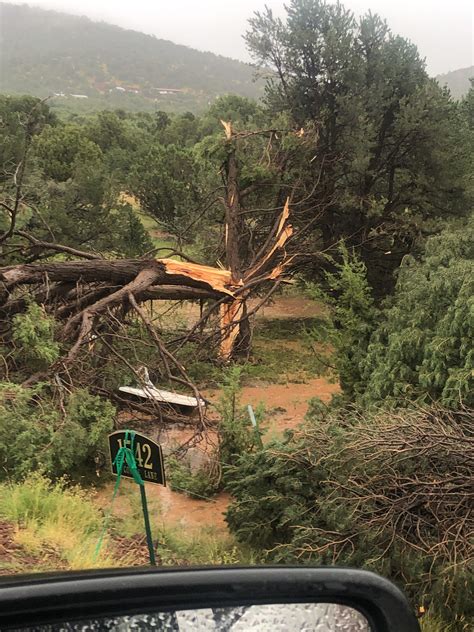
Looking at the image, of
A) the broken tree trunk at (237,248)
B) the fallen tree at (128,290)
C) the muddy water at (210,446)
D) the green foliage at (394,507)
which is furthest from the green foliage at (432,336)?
the broken tree trunk at (237,248)

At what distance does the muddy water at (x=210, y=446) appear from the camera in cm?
725

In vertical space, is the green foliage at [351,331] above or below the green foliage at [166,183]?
below

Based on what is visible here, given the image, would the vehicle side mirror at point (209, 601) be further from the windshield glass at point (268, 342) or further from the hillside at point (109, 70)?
the hillside at point (109, 70)

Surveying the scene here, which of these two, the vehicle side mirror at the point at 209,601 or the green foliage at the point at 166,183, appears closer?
the vehicle side mirror at the point at 209,601

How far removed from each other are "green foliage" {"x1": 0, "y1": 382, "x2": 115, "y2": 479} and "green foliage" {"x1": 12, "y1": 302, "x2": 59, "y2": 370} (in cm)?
51

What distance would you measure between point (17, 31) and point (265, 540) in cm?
20937

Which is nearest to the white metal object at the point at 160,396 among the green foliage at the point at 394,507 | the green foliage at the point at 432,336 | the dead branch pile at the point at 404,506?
the green foliage at the point at 432,336

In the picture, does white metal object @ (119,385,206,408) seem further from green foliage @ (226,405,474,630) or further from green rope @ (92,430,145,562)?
green rope @ (92,430,145,562)

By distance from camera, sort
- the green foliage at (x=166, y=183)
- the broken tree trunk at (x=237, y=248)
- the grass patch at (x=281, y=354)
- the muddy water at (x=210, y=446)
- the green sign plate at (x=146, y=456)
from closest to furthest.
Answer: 1. the green sign plate at (x=146, y=456)
2. the muddy water at (x=210, y=446)
3. the broken tree trunk at (x=237, y=248)
4. the grass patch at (x=281, y=354)
5. the green foliage at (x=166, y=183)

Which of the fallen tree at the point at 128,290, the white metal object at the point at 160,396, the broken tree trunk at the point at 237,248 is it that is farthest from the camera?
the broken tree trunk at the point at 237,248

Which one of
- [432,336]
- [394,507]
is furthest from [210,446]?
[394,507]

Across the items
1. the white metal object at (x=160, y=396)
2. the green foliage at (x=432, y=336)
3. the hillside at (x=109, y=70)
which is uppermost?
the hillside at (x=109, y=70)

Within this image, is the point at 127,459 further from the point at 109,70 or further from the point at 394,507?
the point at 109,70

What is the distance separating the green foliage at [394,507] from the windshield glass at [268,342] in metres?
0.03
